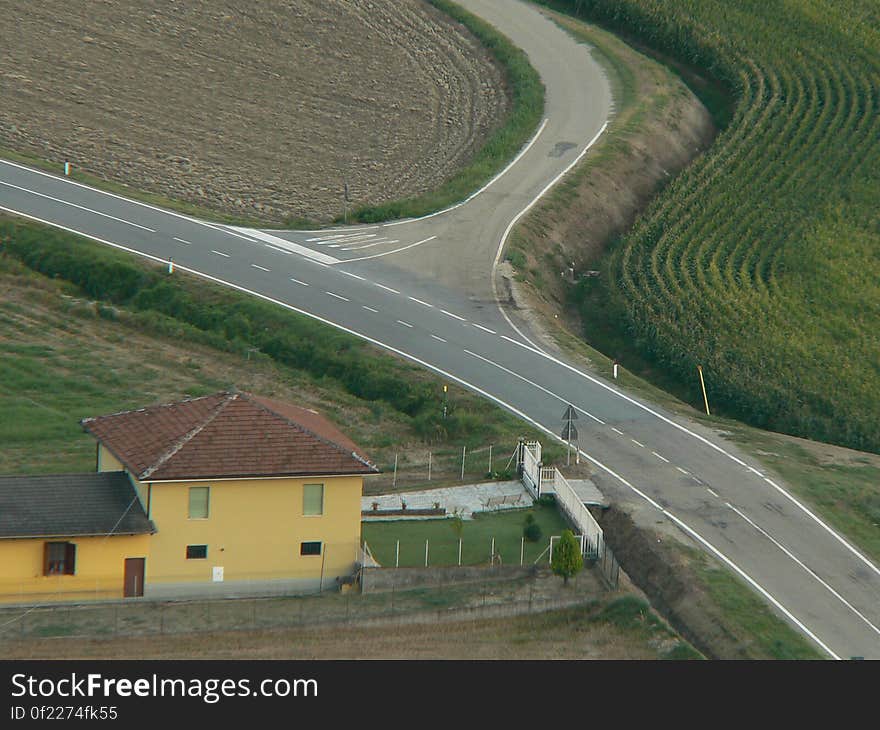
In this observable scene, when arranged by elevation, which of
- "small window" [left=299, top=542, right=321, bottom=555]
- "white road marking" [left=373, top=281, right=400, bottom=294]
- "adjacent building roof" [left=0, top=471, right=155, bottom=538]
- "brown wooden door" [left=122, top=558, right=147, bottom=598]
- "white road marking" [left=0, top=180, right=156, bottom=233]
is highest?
"white road marking" [left=0, top=180, right=156, bottom=233]

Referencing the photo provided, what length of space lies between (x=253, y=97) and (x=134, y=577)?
55.0 meters

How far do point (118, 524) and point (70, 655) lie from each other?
16.2ft

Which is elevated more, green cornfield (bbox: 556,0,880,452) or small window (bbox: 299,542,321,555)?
green cornfield (bbox: 556,0,880,452)

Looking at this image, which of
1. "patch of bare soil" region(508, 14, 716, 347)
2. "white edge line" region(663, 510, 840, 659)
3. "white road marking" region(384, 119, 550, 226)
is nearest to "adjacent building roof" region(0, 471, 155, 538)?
"white edge line" region(663, 510, 840, 659)

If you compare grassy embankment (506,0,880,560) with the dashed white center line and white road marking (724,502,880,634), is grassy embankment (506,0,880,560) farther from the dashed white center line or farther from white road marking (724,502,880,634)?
the dashed white center line

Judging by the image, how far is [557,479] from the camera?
167 feet

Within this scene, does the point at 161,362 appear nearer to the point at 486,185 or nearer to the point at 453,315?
the point at 453,315

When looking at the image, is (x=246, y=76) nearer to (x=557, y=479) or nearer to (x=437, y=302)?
(x=437, y=302)

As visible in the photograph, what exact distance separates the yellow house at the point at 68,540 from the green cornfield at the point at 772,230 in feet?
97.5

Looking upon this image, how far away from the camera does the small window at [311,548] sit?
44.5m

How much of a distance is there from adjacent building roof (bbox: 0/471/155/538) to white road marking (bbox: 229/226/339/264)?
96.8ft

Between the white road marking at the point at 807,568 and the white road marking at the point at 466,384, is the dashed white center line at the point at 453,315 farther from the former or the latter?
the white road marking at the point at 807,568

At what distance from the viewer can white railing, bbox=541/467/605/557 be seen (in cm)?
4603

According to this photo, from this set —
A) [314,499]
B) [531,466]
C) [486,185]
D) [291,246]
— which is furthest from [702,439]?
[486,185]
